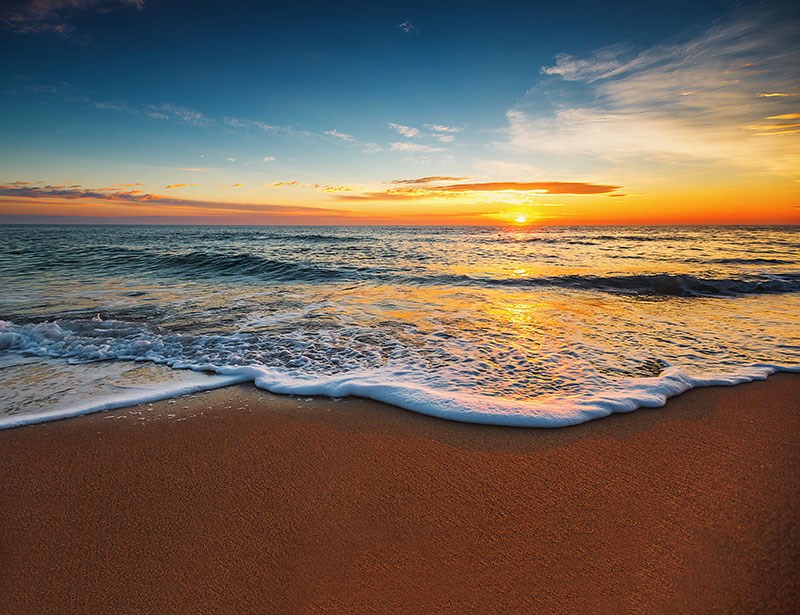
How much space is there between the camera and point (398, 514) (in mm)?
2377

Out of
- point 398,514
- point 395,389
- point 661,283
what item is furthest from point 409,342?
point 661,283

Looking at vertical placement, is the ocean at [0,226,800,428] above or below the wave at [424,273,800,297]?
below

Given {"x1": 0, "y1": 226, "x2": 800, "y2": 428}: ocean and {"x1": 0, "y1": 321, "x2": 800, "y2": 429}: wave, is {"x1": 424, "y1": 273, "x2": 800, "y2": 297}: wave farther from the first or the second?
{"x1": 0, "y1": 321, "x2": 800, "y2": 429}: wave

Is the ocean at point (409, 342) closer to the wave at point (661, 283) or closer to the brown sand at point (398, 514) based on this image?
the wave at point (661, 283)

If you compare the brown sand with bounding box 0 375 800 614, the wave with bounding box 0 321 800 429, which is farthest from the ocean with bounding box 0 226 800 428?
the brown sand with bounding box 0 375 800 614

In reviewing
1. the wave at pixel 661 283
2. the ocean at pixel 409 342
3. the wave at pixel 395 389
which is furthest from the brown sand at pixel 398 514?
the wave at pixel 661 283

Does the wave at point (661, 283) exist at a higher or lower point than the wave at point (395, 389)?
higher

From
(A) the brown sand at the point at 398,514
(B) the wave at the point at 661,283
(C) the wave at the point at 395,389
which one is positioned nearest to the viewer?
(A) the brown sand at the point at 398,514

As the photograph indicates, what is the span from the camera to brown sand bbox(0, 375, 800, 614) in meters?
1.87

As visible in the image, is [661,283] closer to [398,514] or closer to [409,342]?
[409,342]

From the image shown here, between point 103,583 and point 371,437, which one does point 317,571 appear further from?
point 371,437

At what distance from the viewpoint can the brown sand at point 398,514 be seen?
6.13ft

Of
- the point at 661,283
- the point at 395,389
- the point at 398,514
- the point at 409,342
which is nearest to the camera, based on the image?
the point at 398,514

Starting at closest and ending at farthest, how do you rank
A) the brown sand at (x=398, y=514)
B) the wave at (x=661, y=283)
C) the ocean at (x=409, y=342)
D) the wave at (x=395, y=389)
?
1. the brown sand at (x=398, y=514)
2. the wave at (x=395, y=389)
3. the ocean at (x=409, y=342)
4. the wave at (x=661, y=283)
